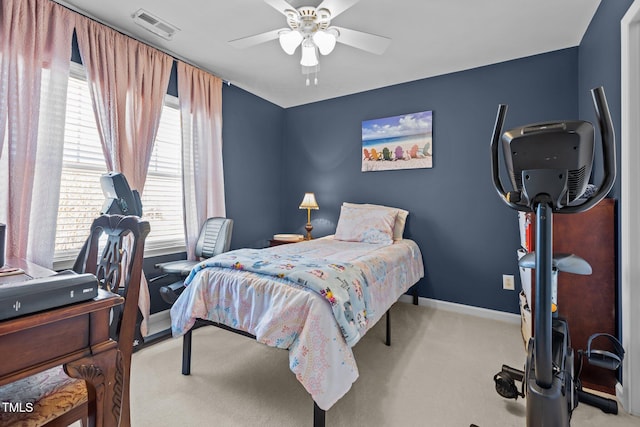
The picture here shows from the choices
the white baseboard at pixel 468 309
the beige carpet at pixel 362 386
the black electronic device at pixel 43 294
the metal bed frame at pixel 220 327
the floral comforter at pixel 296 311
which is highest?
the black electronic device at pixel 43 294

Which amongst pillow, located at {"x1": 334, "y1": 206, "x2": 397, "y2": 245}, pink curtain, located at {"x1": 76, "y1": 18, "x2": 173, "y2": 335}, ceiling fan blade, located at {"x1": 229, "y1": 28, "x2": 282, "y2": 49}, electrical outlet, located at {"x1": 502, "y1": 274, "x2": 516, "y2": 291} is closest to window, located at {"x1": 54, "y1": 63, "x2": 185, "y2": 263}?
pink curtain, located at {"x1": 76, "y1": 18, "x2": 173, "y2": 335}

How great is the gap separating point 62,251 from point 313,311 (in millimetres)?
1987

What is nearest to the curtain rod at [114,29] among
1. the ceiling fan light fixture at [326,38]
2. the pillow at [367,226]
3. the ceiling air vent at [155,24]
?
the ceiling air vent at [155,24]

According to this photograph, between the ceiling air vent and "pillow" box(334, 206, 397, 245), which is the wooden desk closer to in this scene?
the ceiling air vent

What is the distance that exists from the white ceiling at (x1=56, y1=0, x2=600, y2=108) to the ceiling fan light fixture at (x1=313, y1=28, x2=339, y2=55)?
28 centimetres

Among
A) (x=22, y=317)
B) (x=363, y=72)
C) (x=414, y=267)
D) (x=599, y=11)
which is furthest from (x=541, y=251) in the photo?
(x=363, y=72)

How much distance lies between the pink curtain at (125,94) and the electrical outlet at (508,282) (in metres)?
3.23

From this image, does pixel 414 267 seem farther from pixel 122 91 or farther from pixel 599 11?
pixel 122 91

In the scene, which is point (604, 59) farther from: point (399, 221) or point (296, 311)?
point (296, 311)

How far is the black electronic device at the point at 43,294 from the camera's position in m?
0.64

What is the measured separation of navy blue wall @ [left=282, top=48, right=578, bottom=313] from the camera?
2748 millimetres

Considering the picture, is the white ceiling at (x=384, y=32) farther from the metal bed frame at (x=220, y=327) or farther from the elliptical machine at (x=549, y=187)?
the metal bed frame at (x=220, y=327)

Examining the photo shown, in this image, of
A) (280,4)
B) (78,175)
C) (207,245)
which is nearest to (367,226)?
(207,245)

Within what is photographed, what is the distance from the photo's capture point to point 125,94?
2.34 m
